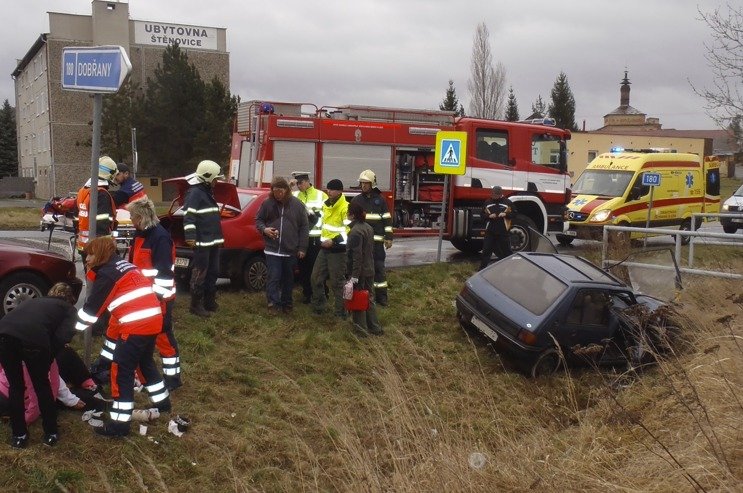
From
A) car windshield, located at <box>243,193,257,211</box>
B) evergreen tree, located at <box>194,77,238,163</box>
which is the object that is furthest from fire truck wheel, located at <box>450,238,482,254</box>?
evergreen tree, located at <box>194,77,238,163</box>

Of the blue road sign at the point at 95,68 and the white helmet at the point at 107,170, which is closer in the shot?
the blue road sign at the point at 95,68

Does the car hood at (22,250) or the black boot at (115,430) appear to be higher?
the car hood at (22,250)

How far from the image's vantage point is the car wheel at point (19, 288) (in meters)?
7.80

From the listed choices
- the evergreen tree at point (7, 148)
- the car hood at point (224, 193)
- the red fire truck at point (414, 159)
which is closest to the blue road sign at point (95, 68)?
the car hood at point (224, 193)

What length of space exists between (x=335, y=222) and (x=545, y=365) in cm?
313

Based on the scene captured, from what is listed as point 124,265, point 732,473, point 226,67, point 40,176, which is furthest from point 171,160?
point 732,473

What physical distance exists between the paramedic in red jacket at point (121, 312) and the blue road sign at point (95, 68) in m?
Answer: 1.16

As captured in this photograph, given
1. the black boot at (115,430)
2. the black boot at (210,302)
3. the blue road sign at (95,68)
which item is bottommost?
the black boot at (115,430)

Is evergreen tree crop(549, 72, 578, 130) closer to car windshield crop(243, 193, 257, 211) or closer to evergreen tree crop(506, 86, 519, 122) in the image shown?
evergreen tree crop(506, 86, 519, 122)

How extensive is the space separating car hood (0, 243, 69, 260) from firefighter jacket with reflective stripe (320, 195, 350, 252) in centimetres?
309

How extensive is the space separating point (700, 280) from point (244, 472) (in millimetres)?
7610

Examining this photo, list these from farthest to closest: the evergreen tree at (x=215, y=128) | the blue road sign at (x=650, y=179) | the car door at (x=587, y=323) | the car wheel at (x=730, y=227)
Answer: the evergreen tree at (x=215, y=128)
the car wheel at (x=730, y=227)
the blue road sign at (x=650, y=179)
the car door at (x=587, y=323)

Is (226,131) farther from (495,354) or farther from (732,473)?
(732,473)

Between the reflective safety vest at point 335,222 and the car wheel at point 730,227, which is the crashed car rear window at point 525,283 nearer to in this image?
the reflective safety vest at point 335,222
